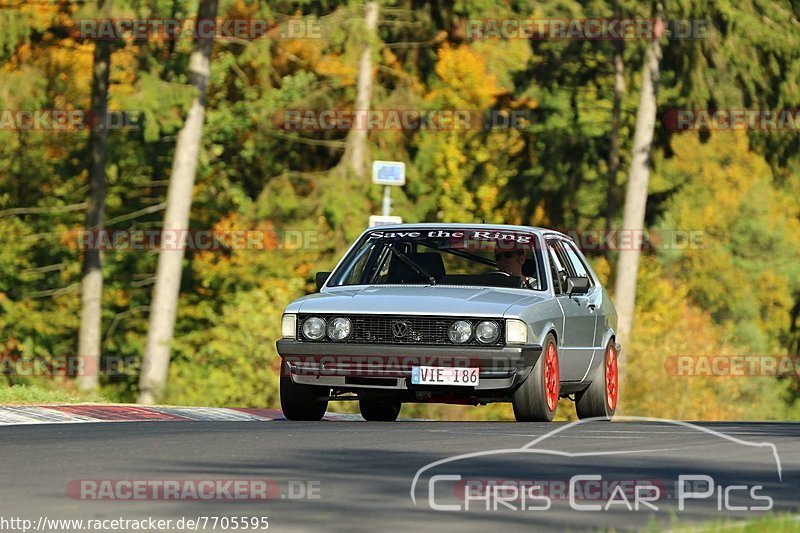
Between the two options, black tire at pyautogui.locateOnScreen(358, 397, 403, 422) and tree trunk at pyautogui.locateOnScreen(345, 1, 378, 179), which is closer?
black tire at pyautogui.locateOnScreen(358, 397, 403, 422)

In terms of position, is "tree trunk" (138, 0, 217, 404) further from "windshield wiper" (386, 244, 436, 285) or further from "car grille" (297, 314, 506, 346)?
"car grille" (297, 314, 506, 346)

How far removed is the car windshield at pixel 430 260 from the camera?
1647 centimetres

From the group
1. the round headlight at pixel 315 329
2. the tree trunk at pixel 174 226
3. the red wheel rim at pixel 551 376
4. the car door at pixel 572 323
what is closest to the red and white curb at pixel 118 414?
the round headlight at pixel 315 329


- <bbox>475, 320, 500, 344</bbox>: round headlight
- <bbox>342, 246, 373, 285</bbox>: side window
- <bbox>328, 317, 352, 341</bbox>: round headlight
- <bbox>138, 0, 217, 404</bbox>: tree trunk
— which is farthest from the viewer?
<bbox>138, 0, 217, 404</bbox>: tree trunk

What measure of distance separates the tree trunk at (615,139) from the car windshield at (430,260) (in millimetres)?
27633

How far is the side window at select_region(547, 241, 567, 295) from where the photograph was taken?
54.9 feet

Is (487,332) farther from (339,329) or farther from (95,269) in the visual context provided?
(95,269)

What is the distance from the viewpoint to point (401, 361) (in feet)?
49.2

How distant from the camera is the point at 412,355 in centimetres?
1495

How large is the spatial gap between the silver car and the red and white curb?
1444 millimetres

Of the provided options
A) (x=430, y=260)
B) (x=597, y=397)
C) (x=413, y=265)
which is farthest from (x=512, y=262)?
(x=597, y=397)

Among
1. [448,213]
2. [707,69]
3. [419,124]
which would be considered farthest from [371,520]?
[448,213]

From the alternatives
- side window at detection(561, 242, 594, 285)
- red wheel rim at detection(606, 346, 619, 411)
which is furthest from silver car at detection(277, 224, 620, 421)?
red wheel rim at detection(606, 346, 619, 411)

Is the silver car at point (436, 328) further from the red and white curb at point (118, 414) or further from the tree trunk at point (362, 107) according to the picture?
the tree trunk at point (362, 107)
